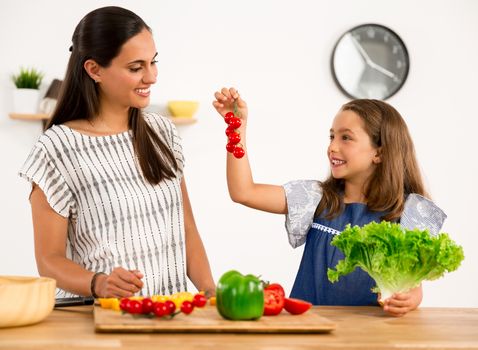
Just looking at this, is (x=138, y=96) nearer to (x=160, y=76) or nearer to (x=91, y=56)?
(x=91, y=56)

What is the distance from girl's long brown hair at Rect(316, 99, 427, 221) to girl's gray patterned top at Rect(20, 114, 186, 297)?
556 millimetres

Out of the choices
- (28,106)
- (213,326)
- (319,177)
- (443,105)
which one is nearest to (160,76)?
(28,106)

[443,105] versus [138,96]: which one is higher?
[443,105]

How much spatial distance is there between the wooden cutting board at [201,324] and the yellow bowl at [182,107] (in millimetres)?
3161

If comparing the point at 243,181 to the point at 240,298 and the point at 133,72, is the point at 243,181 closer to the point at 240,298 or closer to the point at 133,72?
the point at 133,72

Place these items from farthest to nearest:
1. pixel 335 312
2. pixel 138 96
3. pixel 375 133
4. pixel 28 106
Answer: pixel 28 106, pixel 375 133, pixel 138 96, pixel 335 312

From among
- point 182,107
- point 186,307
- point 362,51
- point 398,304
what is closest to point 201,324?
point 186,307

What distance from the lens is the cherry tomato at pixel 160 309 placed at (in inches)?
68.9

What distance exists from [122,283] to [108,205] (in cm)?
40

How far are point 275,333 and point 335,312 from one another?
0.38 m

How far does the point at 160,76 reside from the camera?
508 cm

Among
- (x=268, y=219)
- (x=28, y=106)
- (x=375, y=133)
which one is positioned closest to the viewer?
(x=375, y=133)

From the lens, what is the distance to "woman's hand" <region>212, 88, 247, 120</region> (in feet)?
7.57

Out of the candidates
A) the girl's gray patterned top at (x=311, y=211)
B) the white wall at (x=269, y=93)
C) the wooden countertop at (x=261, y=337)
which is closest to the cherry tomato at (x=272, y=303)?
the wooden countertop at (x=261, y=337)
